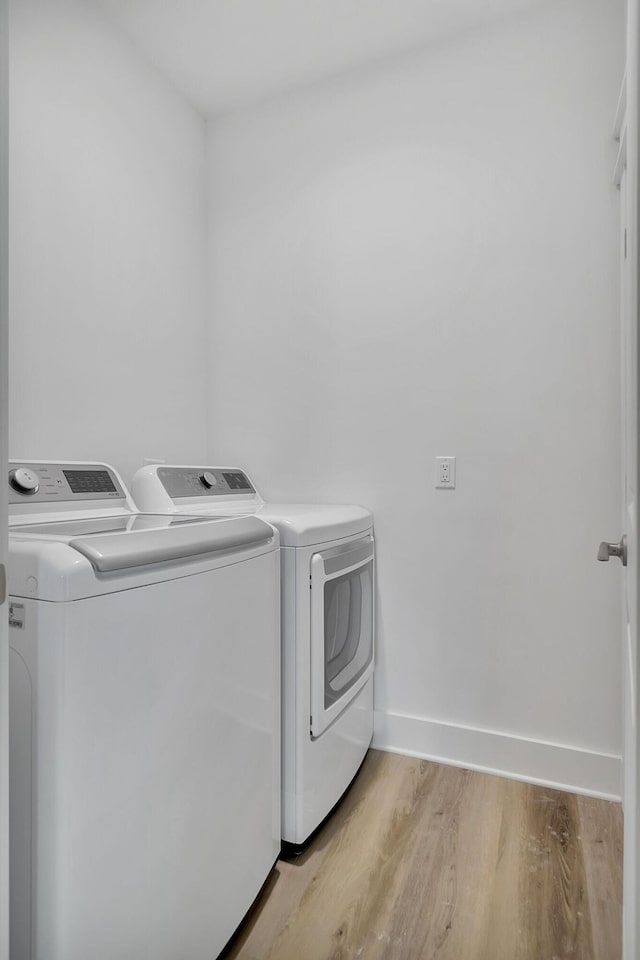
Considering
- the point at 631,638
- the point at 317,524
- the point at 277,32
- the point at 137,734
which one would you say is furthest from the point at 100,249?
the point at 631,638

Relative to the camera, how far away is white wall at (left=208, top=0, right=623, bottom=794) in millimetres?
1795

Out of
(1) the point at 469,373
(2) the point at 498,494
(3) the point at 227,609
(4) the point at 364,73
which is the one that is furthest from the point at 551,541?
(4) the point at 364,73

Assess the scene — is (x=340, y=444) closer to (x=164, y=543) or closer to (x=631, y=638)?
(x=164, y=543)

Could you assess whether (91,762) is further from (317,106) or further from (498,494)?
(317,106)

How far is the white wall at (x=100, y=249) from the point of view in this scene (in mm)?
1621

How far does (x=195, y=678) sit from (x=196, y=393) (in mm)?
1517

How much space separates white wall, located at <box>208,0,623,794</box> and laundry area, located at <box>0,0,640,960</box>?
0.03ft

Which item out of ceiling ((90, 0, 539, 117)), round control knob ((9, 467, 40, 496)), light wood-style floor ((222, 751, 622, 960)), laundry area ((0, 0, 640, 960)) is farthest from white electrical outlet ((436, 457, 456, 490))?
ceiling ((90, 0, 539, 117))

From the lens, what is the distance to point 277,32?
1.94m

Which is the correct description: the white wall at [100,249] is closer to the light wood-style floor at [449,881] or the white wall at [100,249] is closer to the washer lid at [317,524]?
the washer lid at [317,524]

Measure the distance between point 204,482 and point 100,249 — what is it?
0.87 metres

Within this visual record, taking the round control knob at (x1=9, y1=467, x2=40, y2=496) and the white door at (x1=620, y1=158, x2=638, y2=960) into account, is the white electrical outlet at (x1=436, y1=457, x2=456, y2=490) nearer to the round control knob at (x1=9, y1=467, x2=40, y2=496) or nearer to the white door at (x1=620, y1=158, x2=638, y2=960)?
the white door at (x1=620, y1=158, x2=638, y2=960)

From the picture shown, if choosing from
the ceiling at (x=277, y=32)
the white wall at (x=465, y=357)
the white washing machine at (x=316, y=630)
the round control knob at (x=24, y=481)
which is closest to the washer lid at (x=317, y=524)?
the white washing machine at (x=316, y=630)

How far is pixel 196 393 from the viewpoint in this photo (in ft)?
7.74
